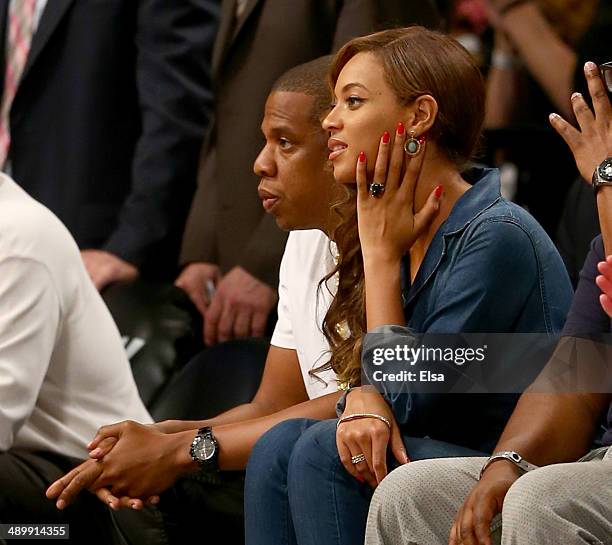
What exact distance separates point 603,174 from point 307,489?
2.34ft

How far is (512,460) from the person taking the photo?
2299 mm

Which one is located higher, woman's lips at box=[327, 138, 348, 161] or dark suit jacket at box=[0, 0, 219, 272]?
woman's lips at box=[327, 138, 348, 161]

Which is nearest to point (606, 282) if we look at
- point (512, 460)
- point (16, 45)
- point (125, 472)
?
point (512, 460)

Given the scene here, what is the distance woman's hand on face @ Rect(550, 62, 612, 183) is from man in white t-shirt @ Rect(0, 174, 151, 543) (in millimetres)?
1221

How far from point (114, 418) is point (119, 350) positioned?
157 millimetres

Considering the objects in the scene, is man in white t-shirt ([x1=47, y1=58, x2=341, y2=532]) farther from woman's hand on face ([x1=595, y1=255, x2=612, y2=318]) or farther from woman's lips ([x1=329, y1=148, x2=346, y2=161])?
woman's hand on face ([x1=595, y1=255, x2=612, y2=318])

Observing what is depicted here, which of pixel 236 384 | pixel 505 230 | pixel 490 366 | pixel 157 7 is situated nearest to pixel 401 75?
pixel 505 230

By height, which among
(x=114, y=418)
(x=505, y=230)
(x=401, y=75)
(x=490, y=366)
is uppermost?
(x=401, y=75)

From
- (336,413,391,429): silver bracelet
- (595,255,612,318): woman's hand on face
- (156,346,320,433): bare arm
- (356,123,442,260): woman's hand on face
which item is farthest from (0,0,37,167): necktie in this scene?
(595,255,612,318): woman's hand on face

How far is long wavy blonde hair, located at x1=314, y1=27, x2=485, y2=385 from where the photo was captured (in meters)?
2.66

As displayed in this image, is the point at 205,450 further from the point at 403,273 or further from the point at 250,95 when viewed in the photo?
the point at 250,95

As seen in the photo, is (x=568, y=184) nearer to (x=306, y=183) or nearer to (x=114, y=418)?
(x=306, y=183)

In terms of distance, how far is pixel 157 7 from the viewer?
437 cm

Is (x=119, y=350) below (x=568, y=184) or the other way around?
below
